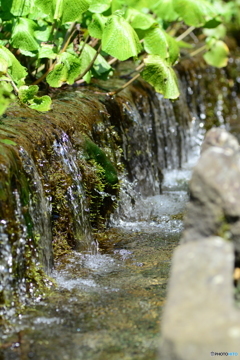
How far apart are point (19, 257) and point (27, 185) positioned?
48 centimetres

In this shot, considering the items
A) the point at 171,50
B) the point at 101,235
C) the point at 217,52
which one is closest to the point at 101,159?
the point at 101,235

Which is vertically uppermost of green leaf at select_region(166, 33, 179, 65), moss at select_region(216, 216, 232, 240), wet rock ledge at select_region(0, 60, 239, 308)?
green leaf at select_region(166, 33, 179, 65)

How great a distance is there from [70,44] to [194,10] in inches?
58.2

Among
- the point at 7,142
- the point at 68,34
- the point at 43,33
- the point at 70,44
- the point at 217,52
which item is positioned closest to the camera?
the point at 7,142

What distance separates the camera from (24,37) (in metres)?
4.63

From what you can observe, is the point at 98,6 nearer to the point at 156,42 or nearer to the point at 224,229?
the point at 156,42

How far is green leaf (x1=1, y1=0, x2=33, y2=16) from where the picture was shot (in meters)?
4.63

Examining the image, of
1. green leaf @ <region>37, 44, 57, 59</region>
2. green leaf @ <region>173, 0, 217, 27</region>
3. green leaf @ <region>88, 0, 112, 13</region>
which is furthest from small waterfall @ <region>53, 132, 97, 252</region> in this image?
green leaf @ <region>173, 0, 217, 27</region>

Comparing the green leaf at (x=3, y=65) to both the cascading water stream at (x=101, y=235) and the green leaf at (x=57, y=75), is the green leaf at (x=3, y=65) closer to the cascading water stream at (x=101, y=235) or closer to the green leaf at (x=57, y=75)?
the cascading water stream at (x=101, y=235)

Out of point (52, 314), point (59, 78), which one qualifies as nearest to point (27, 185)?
point (52, 314)

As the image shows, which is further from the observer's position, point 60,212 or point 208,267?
point 60,212

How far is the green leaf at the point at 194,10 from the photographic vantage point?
235 inches

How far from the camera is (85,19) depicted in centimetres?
551

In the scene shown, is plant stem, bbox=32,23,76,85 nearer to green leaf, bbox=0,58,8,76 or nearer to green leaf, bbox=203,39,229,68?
green leaf, bbox=0,58,8,76
